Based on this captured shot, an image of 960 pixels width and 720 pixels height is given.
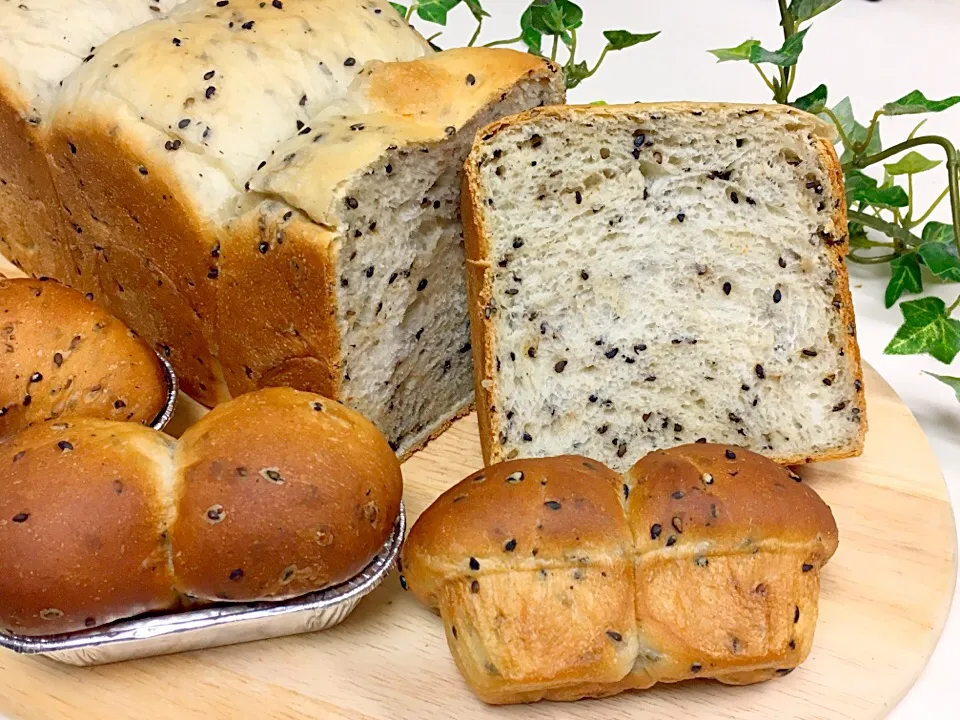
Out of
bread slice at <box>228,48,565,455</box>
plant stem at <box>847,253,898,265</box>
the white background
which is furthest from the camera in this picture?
the white background

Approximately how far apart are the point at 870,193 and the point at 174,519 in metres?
1.96

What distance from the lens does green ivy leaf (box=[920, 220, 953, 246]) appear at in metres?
2.68

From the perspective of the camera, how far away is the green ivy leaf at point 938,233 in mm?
2682

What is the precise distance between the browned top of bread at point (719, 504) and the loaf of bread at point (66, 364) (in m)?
0.97

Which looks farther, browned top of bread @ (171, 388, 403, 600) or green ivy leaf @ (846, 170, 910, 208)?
green ivy leaf @ (846, 170, 910, 208)

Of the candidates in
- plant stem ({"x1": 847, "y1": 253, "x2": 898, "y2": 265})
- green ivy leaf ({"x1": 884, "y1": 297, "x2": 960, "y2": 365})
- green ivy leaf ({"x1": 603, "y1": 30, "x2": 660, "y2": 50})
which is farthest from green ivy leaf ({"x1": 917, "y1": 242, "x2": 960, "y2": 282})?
green ivy leaf ({"x1": 603, "y1": 30, "x2": 660, "y2": 50})

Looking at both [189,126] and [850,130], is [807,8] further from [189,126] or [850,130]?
[189,126]

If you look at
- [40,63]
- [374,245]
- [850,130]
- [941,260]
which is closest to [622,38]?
[850,130]

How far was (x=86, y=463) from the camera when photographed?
1617 mm

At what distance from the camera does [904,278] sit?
2.65 meters

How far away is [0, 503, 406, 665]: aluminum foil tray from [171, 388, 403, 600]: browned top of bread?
1.5 inches

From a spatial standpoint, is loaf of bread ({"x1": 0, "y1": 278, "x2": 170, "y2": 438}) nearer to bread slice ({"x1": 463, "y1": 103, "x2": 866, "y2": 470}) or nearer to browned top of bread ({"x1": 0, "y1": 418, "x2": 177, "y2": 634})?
browned top of bread ({"x1": 0, "y1": 418, "x2": 177, "y2": 634})

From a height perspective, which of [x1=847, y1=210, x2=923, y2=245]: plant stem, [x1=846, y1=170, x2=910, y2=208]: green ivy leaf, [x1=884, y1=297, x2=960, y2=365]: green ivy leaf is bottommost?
[x1=884, y1=297, x2=960, y2=365]: green ivy leaf

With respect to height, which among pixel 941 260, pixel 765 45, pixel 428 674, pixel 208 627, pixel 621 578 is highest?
pixel 765 45
